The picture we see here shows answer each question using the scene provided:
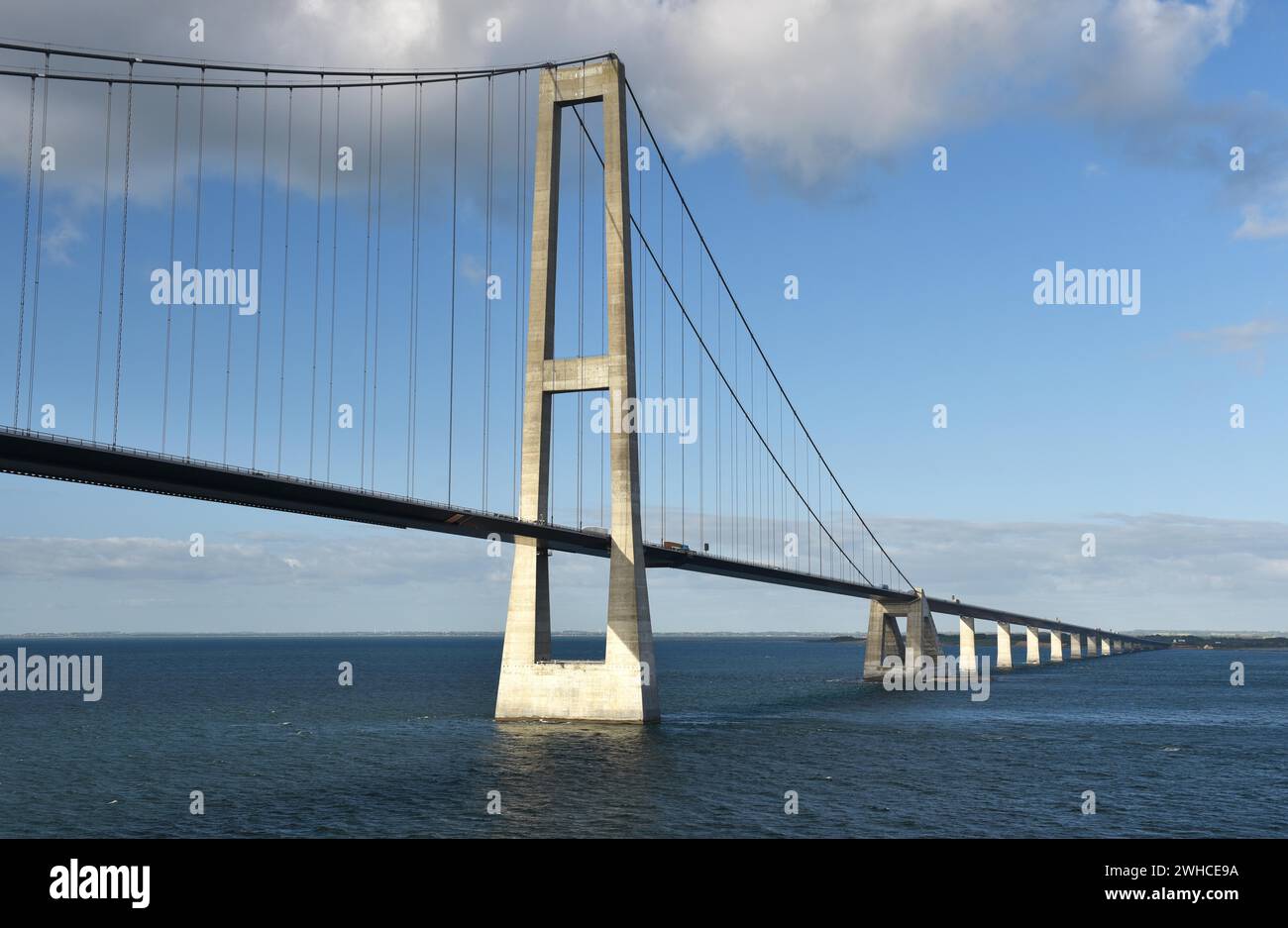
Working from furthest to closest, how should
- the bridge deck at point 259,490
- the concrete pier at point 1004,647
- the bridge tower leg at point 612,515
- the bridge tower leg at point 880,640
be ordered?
1. the concrete pier at point 1004,647
2. the bridge tower leg at point 880,640
3. the bridge tower leg at point 612,515
4. the bridge deck at point 259,490

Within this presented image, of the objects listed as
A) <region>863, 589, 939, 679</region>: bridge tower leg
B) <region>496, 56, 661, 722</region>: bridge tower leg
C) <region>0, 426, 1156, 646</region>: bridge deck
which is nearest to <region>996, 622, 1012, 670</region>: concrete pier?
<region>863, 589, 939, 679</region>: bridge tower leg

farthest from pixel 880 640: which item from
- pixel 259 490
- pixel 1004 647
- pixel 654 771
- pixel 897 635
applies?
pixel 259 490

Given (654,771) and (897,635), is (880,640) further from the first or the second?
(654,771)

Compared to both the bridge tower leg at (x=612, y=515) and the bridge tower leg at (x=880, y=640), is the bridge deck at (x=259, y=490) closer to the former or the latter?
→ the bridge tower leg at (x=612, y=515)

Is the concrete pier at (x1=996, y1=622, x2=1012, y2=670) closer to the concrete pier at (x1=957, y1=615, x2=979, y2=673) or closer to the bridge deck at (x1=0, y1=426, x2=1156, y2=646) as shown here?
the concrete pier at (x1=957, y1=615, x2=979, y2=673)

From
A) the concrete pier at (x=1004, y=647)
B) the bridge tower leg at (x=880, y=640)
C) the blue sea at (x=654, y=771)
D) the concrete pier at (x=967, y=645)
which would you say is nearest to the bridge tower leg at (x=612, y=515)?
the blue sea at (x=654, y=771)
